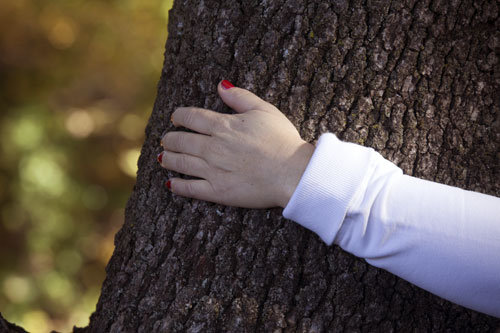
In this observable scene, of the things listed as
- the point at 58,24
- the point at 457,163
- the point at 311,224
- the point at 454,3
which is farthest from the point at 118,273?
the point at 58,24

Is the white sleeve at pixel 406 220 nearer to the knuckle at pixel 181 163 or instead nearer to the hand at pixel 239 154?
the hand at pixel 239 154

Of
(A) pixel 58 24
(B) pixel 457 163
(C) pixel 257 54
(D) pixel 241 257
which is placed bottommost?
(D) pixel 241 257

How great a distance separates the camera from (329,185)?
0.94m

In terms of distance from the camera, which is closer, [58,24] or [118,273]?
[118,273]

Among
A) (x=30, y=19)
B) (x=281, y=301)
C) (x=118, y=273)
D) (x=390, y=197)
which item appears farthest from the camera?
(x=30, y=19)

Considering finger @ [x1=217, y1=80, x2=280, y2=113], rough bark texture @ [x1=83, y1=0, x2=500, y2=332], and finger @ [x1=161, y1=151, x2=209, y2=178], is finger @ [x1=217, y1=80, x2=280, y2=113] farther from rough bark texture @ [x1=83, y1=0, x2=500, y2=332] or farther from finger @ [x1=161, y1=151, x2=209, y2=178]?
finger @ [x1=161, y1=151, x2=209, y2=178]

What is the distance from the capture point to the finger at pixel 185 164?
1090 mm

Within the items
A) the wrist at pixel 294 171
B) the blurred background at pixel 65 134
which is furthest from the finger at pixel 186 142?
the blurred background at pixel 65 134

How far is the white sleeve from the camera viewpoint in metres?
0.91

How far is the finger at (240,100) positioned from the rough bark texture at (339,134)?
33 mm

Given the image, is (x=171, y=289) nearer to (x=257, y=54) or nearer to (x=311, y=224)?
(x=311, y=224)

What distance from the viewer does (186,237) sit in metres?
1.14

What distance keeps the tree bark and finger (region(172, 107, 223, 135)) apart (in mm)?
57

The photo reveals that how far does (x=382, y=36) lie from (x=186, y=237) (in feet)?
2.44
